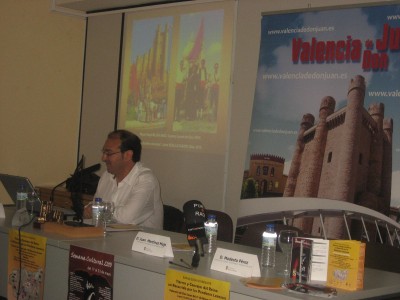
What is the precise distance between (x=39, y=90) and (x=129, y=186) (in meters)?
2.62

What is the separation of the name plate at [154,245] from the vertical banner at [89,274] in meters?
0.16

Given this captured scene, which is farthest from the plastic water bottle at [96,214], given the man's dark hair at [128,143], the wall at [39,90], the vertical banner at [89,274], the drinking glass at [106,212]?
the wall at [39,90]

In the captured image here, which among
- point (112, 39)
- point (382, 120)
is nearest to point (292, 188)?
point (382, 120)

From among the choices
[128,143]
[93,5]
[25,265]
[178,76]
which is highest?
[93,5]

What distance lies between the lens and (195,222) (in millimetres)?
3334

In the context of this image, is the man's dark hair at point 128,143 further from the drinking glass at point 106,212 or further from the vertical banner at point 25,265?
the vertical banner at point 25,265

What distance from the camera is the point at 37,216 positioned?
13.4 ft

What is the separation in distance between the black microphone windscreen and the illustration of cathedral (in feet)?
5.32

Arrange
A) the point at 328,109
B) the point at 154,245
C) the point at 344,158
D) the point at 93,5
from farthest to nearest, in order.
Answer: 1. the point at 93,5
2. the point at 328,109
3. the point at 344,158
4. the point at 154,245

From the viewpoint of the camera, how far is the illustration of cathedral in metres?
4.56

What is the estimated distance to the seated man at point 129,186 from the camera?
4.43 metres

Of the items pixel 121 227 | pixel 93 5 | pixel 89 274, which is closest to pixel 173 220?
pixel 121 227

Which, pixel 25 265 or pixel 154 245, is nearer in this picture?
pixel 154 245

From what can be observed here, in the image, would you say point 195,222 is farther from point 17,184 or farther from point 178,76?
point 178,76
